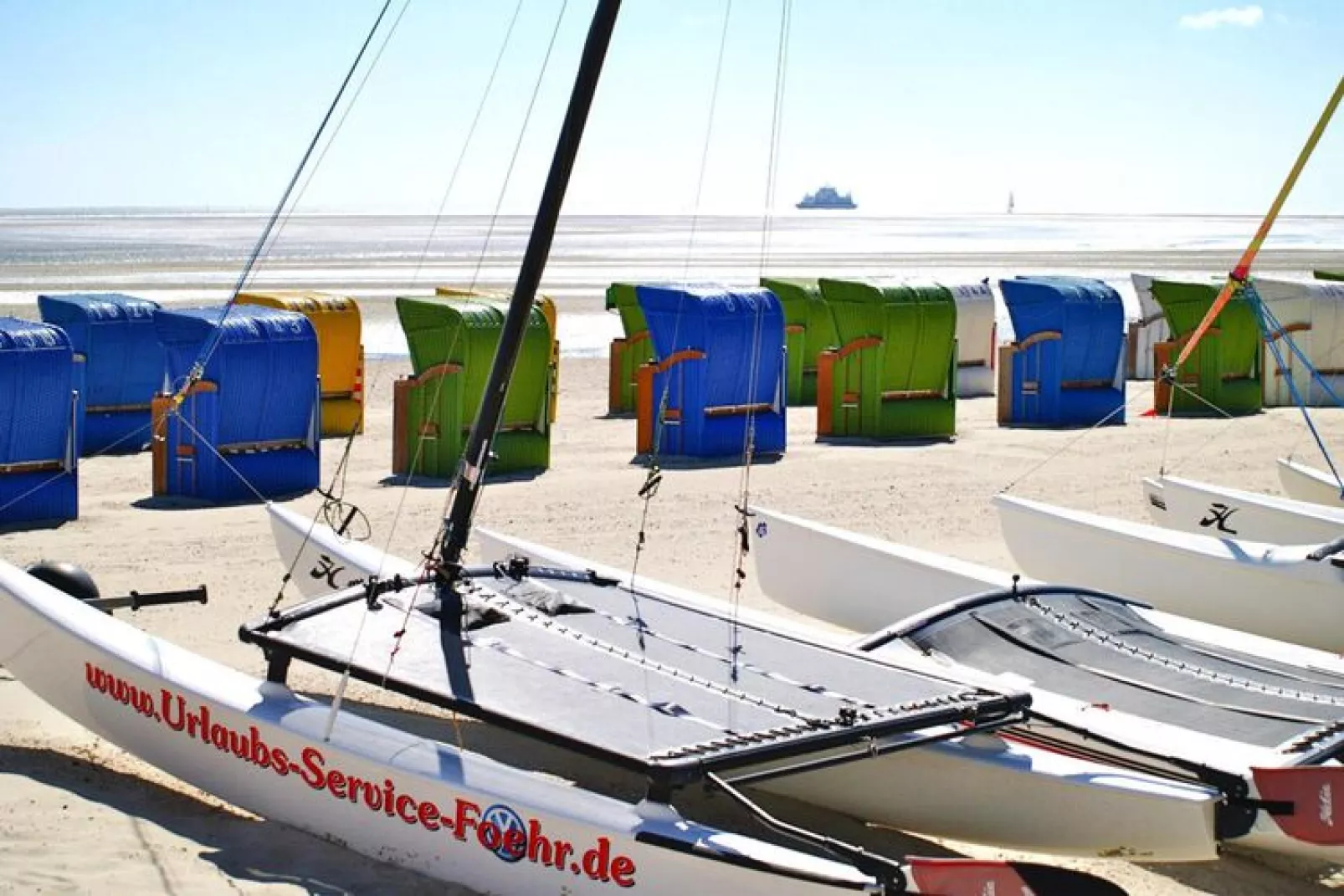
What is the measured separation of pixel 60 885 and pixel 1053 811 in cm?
392

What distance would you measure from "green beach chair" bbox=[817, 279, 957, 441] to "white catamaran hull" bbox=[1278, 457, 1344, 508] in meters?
4.77

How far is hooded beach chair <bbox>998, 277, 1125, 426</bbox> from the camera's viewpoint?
20.4 m

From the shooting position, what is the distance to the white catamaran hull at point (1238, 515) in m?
13.0

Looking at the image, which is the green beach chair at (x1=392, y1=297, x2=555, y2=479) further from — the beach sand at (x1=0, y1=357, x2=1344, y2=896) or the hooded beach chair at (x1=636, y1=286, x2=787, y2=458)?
the hooded beach chair at (x1=636, y1=286, x2=787, y2=458)

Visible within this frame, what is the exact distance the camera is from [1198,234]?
14925 cm

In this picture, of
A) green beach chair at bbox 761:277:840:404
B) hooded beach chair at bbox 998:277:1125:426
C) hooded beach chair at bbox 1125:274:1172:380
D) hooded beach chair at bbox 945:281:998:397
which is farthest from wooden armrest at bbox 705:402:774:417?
hooded beach chair at bbox 1125:274:1172:380

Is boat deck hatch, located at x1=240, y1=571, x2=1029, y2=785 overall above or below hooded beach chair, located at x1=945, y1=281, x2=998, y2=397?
below

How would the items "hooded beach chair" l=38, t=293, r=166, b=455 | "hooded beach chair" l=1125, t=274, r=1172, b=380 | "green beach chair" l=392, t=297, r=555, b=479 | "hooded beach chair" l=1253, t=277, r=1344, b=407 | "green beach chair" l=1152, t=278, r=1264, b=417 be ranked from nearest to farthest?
"green beach chair" l=392, t=297, r=555, b=479, "hooded beach chair" l=38, t=293, r=166, b=455, "green beach chair" l=1152, t=278, r=1264, b=417, "hooded beach chair" l=1253, t=277, r=1344, b=407, "hooded beach chair" l=1125, t=274, r=1172, b=380

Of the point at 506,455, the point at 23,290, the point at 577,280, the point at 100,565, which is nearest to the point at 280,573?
the point at 100,565

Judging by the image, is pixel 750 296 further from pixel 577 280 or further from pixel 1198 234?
pixel 1198 234

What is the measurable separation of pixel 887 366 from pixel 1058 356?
235 cm

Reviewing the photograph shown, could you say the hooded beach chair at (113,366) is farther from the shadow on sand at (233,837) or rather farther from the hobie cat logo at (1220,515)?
the hobie cat logo at (1220,515)

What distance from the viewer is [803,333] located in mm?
21719

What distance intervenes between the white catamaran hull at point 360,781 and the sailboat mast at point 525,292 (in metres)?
1.18
